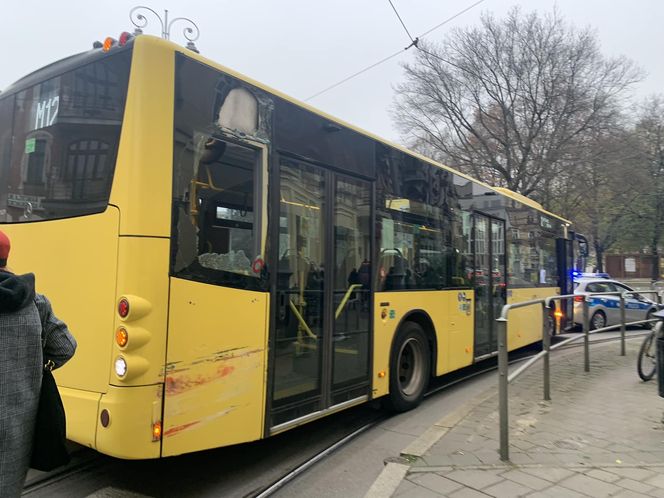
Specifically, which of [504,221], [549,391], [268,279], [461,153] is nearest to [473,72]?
[461,153]

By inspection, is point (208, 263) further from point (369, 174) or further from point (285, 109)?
point (369, 174)

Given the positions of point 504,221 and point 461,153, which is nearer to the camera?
point 504,221

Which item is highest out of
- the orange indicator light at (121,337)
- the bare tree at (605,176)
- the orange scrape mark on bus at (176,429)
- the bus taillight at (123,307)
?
the bare tree at (605,176)

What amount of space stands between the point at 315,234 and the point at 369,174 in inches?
46.1

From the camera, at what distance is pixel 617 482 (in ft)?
12.1

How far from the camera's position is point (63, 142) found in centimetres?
369

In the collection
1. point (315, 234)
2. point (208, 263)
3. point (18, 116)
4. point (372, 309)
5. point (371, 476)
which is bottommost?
point (371, 476)

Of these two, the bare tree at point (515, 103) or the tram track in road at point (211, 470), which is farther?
the bare tree at point (515, 103)

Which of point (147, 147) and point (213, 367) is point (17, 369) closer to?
point (213, 367)

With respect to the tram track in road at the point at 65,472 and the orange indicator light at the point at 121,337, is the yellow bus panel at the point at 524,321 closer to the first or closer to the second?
the tram track in road at the point at 65,472

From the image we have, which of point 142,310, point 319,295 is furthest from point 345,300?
→ point 142,310

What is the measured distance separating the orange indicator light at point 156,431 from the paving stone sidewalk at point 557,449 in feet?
5.51

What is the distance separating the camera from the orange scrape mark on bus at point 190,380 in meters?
3.27

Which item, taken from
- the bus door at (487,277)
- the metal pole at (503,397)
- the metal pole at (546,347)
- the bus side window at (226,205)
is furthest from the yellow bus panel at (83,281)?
the bus door at (487,277)
